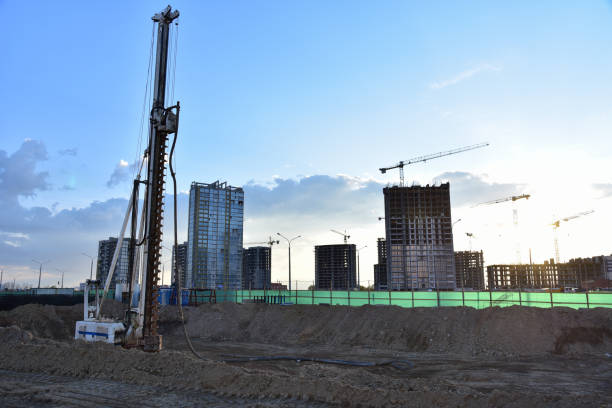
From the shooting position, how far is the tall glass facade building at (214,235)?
106 m

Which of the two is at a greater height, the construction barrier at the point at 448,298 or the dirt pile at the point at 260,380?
the construction barrier at the point at 448,298

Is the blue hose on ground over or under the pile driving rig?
under

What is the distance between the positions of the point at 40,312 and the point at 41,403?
3069 cm

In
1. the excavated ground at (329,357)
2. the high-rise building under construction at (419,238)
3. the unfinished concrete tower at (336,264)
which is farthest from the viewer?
the unfinished concrete tower at (336,264)

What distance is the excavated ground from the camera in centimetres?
1301

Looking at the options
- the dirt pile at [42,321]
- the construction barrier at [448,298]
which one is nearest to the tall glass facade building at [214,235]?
the construction barrier at [448,298]

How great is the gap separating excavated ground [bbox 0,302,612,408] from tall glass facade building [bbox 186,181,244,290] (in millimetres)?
62072

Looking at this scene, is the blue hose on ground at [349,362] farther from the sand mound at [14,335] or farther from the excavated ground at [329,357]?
the sand mound at [14,335]

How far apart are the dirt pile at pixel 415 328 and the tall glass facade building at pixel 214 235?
64.8m

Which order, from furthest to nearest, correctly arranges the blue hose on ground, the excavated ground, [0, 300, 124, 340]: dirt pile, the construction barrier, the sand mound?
[0, 300, 124, 340]: dirt pile, the construction barrier, the sand mound, the blue hose on ground, the excavated ground

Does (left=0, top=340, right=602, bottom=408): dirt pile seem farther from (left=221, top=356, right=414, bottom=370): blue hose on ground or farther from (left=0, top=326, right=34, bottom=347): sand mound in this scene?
(left=0, top=326, right=34, bottom=347): sand mound

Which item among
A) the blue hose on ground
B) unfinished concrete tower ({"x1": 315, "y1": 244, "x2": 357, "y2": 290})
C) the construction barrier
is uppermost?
unfinished concrete tower ({"x1": 315, "y1": 244, "x2": 357, "y2": 290})

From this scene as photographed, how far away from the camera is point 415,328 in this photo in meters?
31.2

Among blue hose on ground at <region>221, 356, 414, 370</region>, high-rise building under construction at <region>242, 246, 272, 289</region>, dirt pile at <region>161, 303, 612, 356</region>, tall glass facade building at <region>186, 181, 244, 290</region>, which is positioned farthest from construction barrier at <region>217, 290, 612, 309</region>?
high-rise building under construction at <region>242, 246, 272, 289</region>
